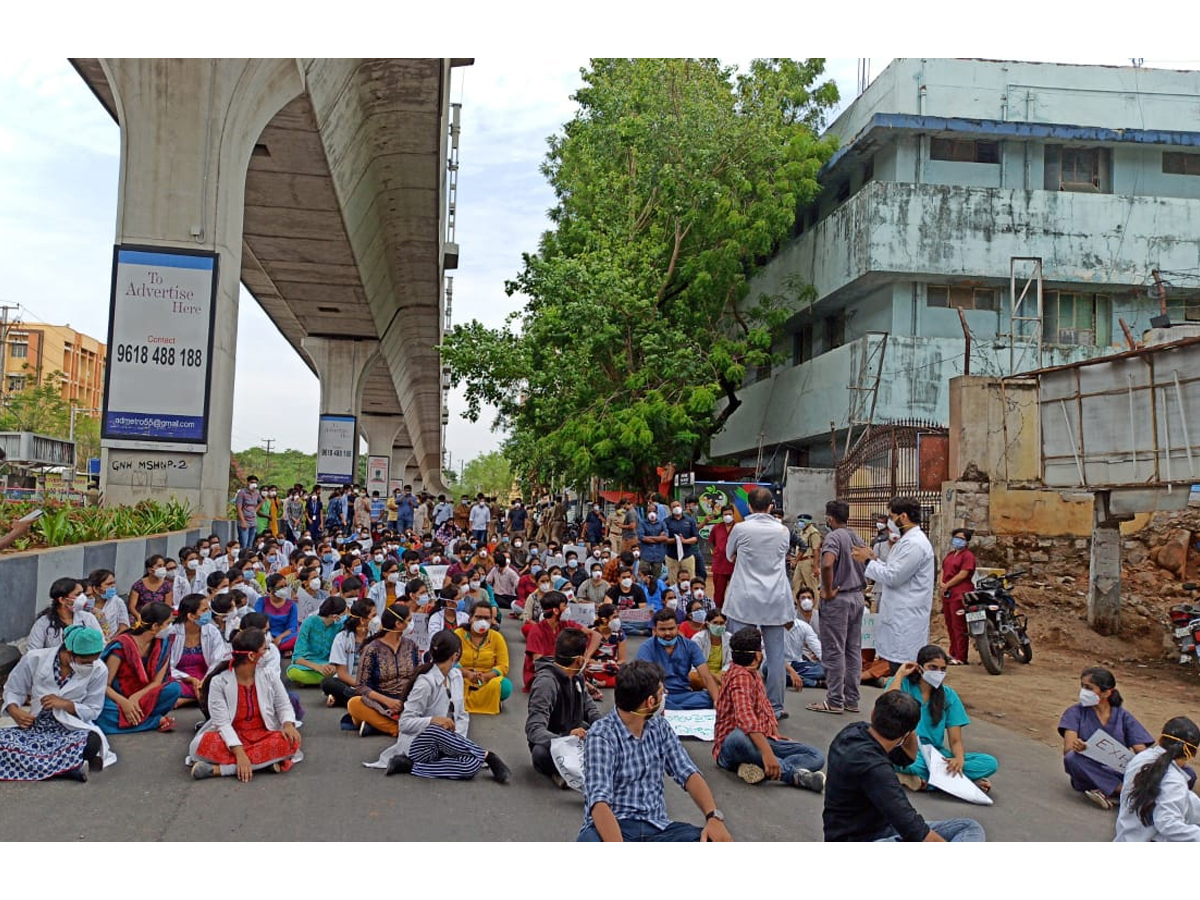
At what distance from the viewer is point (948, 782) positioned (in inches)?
254

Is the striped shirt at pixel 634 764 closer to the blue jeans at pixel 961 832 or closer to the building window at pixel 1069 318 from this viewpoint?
the blue jeans at pixel 961 832

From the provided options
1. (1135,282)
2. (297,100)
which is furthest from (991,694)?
(1135,282)

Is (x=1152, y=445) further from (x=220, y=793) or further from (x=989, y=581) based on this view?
(x=220, y=793)

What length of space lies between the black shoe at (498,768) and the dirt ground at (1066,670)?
459cm

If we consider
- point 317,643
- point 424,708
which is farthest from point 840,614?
point 317,643

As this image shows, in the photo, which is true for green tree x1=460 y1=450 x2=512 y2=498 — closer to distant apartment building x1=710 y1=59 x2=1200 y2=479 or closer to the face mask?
distant apartment building x1=710 y1=59 x2=1200 y2=479

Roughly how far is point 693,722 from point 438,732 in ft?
7.98

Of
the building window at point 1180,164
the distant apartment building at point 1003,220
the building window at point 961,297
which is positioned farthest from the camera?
the building window at point 1180,164

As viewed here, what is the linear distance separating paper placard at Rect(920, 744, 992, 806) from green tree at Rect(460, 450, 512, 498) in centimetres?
→ 8548

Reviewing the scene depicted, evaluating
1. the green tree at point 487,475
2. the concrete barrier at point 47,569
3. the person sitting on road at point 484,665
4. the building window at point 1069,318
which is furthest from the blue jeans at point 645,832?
the green tree at point 487,475

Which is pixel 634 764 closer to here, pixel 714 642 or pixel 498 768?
pixel 498 768

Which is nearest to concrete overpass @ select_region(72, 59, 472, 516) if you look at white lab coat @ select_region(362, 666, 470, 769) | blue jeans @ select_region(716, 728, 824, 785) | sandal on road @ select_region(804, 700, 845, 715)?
white lab coat @ select_region(362, 666, 470, 769)

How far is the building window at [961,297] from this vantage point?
78.1ft

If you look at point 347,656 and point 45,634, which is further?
point 347,656
